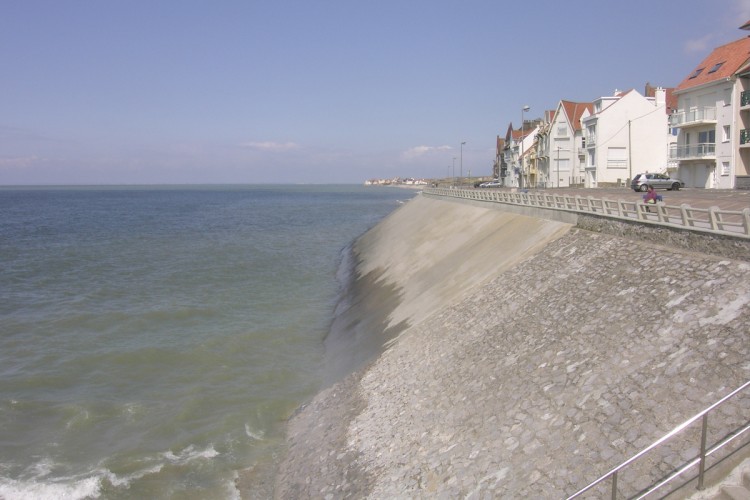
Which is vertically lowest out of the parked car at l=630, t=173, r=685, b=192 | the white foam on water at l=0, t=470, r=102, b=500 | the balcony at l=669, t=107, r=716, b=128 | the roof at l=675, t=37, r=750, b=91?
the white foam on water at l=0, t=470, r=102, b=500

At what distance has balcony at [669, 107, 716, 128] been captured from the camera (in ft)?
135

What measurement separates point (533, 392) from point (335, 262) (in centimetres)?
3612

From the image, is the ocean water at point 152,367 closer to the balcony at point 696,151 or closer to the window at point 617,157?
the balcony at point 696,151

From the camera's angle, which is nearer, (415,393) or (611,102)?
(415,393)

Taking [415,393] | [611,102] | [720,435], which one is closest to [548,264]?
[415,393]

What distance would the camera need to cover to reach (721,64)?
41500 mm

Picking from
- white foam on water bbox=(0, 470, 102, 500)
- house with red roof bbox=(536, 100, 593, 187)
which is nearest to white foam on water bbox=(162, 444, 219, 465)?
white foam on water bbox=(0, 470, 102, 500)

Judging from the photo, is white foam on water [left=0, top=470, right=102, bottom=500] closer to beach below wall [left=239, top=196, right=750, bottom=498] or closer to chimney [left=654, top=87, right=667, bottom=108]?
beach below wall [left=239, top=196, right=750, bottom=498]

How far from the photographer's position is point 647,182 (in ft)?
127

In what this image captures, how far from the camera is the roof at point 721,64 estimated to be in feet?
129

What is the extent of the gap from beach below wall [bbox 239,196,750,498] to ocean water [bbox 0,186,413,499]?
1.99 metres

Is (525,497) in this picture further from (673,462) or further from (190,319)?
(190,319)

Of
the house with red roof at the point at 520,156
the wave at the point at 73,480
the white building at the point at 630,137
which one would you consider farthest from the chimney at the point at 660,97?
the wave at the point at 73,480

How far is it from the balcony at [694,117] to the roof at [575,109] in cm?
2388
